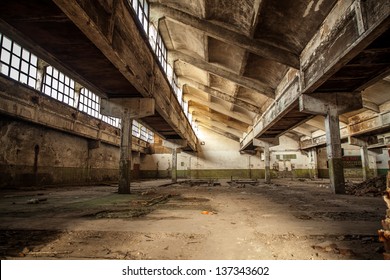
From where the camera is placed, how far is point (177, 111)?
1423 centimetres

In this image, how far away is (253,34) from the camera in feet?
24.3

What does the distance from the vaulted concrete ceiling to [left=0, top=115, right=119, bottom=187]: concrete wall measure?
301 inches

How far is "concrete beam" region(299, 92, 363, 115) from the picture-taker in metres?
8.03

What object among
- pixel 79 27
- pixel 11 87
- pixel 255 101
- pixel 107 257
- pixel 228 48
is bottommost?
pixel 107 257

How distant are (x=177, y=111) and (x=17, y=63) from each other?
8.09 m

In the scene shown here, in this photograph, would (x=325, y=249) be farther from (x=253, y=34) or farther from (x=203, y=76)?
(x=203, y=76)

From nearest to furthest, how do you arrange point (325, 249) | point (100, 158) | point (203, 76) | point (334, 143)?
point (325, 249), point (334, 143), point (203, 76), point (100, 158)

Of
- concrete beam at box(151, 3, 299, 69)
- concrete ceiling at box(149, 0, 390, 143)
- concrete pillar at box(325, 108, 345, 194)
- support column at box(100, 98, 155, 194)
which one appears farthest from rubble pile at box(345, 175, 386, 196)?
support column at box(100, 98, 155, 194)

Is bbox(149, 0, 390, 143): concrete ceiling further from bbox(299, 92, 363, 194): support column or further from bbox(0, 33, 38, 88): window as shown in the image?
bbox(0, 33, 38, 88): window

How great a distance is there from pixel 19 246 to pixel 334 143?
9071mm

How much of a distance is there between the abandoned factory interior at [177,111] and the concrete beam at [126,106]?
0.04 m

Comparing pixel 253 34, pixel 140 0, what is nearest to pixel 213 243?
pixel 253 34

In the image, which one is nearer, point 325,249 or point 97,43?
point 325,249

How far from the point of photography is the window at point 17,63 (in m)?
9.03
